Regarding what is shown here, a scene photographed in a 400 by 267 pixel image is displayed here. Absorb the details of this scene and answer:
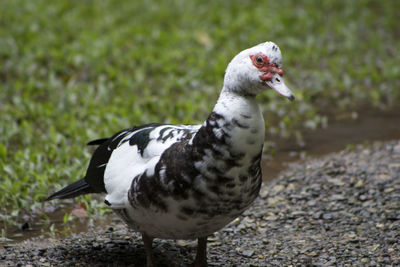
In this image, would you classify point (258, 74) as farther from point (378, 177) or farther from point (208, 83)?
point (208, 83)

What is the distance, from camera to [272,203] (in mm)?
4383

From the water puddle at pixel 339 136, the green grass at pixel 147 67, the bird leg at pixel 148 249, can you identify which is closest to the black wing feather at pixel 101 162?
Answer: the bird leg at pixel 148 249

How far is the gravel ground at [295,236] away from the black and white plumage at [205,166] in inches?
20.8

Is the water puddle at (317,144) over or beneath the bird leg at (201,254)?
over

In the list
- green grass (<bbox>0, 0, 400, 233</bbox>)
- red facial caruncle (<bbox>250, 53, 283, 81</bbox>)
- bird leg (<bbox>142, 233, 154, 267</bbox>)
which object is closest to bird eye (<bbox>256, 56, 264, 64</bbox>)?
red facial caruncle (<bbox>250, 53, 283, 81</bbox>)

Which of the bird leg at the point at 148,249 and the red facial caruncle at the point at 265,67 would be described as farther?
the bird leg at the point at 148,249

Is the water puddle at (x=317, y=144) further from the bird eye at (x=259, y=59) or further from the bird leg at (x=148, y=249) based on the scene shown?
the bird eye at (x=259, y=59)

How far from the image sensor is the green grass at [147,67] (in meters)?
5.27

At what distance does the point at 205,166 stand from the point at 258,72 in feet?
1.70

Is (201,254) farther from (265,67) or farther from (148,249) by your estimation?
(265,67)

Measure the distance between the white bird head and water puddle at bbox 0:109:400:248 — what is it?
182cm

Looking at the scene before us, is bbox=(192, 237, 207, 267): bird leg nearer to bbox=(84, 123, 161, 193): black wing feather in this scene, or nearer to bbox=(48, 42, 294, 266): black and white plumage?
bbox=(48, 42, 294, 266): black and white plumage

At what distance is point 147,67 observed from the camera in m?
7.04

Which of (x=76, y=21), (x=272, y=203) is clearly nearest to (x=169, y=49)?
(x=76, y=21)
